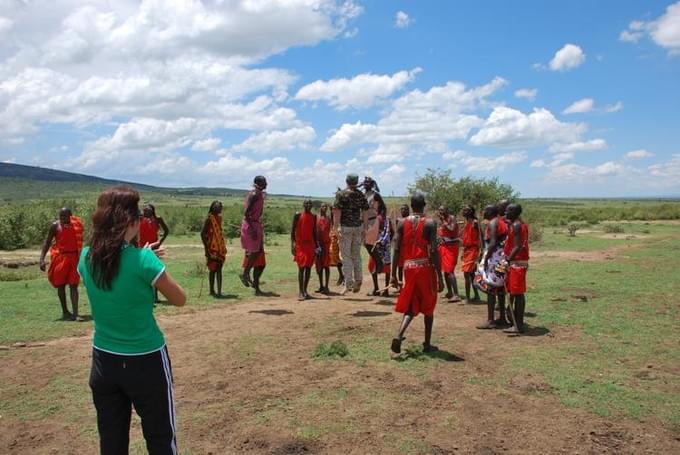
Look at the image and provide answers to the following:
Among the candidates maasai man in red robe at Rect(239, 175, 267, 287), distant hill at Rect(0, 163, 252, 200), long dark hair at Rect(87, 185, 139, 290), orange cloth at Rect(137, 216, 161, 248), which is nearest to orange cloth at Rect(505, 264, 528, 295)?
maasai man in red robe at Rect(239, 175, 267, 287)

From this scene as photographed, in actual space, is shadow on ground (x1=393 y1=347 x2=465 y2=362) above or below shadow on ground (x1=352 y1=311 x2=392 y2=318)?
below

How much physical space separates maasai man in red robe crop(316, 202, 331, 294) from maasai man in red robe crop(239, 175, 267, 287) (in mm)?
1228

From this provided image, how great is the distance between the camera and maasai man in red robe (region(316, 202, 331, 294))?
11.7 m

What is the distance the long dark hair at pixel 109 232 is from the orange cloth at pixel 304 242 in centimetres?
786

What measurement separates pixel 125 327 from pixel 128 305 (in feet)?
0.41

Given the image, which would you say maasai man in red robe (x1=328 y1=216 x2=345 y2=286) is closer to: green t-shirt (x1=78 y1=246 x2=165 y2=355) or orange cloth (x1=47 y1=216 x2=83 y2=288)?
orange cloth (x1=47 y1=216 x2=83 y2=288)

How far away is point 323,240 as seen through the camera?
11852 mm

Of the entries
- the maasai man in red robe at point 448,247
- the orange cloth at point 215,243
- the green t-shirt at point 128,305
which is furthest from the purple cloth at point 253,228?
the green t-shirt at point 128,305

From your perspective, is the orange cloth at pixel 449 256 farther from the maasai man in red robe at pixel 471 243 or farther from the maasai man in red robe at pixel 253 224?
the maasai man in red robe at pixel 253 224

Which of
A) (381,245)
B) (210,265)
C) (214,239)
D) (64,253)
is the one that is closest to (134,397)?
(64,253)

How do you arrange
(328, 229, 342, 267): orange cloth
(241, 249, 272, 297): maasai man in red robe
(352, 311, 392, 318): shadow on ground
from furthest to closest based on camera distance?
(328, 229, 342, 267): orange cloth, (241, 249, 272, 297): maasai man in red robe, (352, 311, 392, 318): shadow on ground

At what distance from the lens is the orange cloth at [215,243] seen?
11227 mm

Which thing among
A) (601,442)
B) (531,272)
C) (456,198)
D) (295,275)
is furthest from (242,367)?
(456,198)

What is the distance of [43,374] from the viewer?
6.31m
